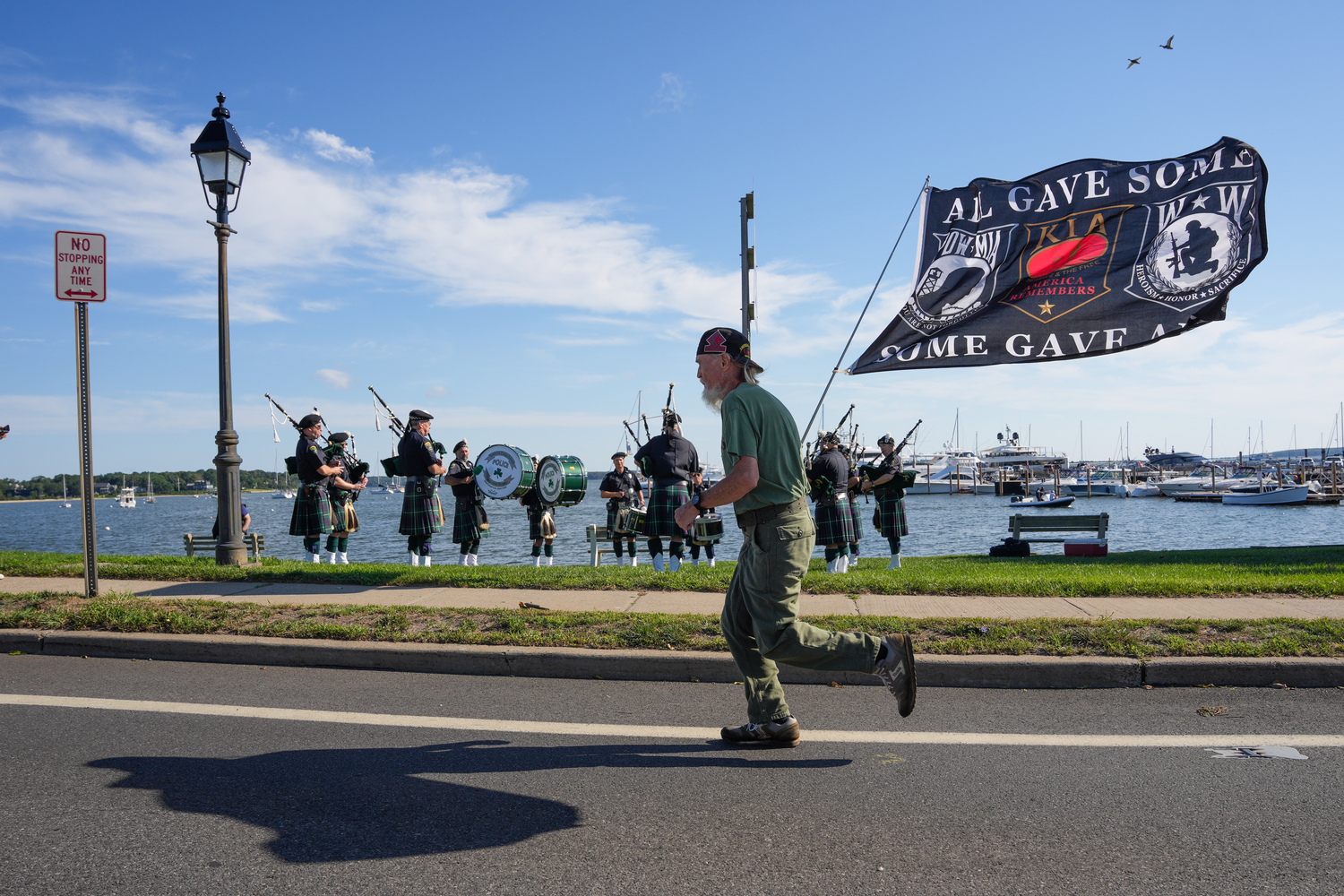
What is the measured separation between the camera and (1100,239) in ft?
32.0

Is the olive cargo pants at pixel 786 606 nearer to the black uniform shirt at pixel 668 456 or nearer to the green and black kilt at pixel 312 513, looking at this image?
the black uniform shirt at pixel 668 456

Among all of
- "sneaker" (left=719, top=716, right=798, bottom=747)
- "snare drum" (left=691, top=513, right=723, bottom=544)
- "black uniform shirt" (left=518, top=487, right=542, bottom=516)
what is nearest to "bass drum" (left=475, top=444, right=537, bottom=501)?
"black uniform shirt" (left=518, top=487, right=542, bottom=516)

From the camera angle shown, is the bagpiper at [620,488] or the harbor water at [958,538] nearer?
the bagpiper at [620,488]

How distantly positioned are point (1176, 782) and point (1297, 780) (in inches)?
18.9

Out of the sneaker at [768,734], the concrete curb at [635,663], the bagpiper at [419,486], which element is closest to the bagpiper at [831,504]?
the bagpiper at [419,486]

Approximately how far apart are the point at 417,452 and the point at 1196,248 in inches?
364

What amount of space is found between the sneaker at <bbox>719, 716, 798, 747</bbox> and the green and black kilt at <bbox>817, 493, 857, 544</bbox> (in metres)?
7.11

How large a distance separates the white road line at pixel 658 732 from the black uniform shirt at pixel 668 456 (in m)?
6.45

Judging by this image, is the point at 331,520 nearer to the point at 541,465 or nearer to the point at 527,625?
the point at 541,465

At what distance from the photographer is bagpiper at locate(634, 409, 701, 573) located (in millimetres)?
10742

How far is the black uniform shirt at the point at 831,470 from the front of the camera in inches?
439

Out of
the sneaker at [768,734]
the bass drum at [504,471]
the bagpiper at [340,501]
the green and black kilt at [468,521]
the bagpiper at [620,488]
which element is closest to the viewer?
the sneaker at [768,734]

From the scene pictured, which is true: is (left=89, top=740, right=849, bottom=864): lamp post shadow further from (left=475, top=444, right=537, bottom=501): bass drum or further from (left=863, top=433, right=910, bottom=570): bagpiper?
(left=863, top=433, right=910, bottom=570): bagpiper

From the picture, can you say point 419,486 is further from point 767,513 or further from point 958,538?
point 958,538
